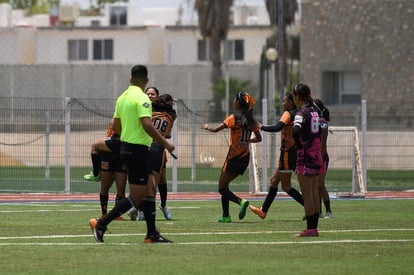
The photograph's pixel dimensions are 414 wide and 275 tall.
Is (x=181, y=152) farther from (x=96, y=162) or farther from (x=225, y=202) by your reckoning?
(x=96, y=162)

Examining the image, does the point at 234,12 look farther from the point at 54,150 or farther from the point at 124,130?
the point at 124,130

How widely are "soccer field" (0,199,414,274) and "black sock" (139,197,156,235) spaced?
0.67 ft

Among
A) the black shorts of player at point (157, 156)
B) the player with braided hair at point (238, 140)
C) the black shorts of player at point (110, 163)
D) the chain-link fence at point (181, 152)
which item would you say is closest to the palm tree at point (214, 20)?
the chain-link fence at point (181, 152)

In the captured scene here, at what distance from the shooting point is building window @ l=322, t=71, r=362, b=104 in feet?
147

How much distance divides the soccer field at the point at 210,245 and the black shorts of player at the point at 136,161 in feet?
2.55

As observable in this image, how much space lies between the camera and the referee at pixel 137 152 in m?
14.0

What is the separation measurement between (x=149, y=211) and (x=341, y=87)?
31720 mm

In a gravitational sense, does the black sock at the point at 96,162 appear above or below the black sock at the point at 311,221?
above

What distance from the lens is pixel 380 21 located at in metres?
42.1

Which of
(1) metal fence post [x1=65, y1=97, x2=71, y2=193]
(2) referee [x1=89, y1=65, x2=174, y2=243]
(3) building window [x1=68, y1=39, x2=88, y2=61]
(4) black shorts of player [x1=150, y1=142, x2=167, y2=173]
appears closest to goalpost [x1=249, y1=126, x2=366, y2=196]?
(1) metal fence post [x1=65, y1=97, x2=71, y2=193]

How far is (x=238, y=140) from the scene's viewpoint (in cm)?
1872

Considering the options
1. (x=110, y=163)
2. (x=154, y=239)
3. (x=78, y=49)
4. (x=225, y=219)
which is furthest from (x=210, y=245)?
(x=78, y=49)

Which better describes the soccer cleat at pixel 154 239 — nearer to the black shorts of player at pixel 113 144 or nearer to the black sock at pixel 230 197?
the black shorts of player at pixel 113 144

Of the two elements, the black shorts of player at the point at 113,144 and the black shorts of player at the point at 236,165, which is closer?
the black shorts of player at the point at 113,144
